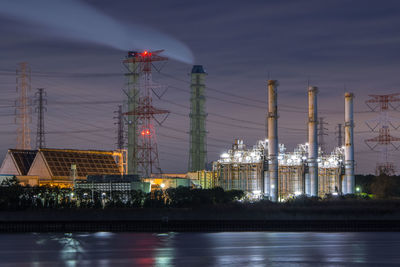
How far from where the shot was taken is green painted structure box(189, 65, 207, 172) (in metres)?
123

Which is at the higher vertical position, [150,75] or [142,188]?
[150,75]

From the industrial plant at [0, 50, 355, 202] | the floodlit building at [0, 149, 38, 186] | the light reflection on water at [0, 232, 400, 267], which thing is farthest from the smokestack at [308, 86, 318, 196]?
the floodlit building at [0, 149, 38, 186]

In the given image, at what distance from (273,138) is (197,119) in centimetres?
2783

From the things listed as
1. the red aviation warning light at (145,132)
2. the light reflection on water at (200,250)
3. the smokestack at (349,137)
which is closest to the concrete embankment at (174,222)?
the light reflection on water at (200,250)

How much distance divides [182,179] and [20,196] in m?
32.1

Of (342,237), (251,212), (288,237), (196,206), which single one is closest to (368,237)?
(342,237)

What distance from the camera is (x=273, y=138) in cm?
9769

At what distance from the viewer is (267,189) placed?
10050cm

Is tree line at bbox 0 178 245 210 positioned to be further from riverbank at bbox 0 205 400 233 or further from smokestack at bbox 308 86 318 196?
smokestack at bbox 308 86 318 196

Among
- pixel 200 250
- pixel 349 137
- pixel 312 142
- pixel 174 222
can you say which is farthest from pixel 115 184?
pixel 200 250

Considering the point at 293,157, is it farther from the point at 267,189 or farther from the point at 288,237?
the point at 288,237

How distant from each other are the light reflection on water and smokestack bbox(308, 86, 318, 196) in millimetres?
41337

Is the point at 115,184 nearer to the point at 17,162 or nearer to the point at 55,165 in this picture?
the point at 55,165

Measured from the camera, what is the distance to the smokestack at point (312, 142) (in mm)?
103250
